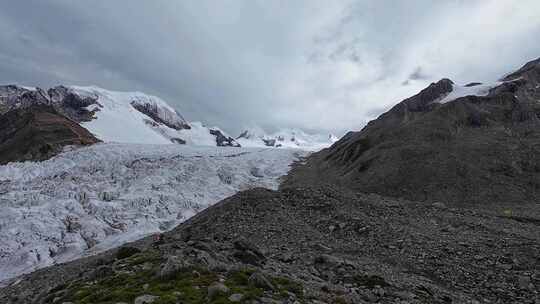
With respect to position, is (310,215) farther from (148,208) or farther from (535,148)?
(535,148)

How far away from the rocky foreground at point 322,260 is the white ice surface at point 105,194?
19.0 m

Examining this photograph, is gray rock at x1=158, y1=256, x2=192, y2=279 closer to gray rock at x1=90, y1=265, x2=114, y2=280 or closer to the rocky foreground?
the rocky foreground

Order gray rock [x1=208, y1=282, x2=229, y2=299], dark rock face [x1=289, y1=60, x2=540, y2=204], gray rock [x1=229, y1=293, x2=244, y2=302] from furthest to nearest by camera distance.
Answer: dark rock face [x1=289, y1=60, x2=540, y2=204] → gray rock [x1=208, y1=282, x2=229, y2=299] → gray rock [x1=229, y1=293, x2=244, y2=302]

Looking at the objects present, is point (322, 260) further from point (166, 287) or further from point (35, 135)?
point (35, 135)

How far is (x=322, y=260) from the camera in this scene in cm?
2041

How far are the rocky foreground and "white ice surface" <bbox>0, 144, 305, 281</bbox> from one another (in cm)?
1899

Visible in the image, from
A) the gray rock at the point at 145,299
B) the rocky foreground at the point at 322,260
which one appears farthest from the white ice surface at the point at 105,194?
the gray rock at the point at 145,299

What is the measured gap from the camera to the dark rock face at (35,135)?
10244 cm

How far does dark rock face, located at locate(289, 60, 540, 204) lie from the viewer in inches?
2087

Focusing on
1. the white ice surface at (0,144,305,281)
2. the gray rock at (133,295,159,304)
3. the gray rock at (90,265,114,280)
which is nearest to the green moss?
the gray rock at (133,295,159,304)

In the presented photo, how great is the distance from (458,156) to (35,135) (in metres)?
102

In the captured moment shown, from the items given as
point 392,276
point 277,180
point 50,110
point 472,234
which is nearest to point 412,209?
point 472,234

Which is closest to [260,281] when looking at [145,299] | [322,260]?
[145,299]

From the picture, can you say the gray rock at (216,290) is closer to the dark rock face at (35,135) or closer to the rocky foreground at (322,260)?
the rocky foreground at (322,260)
